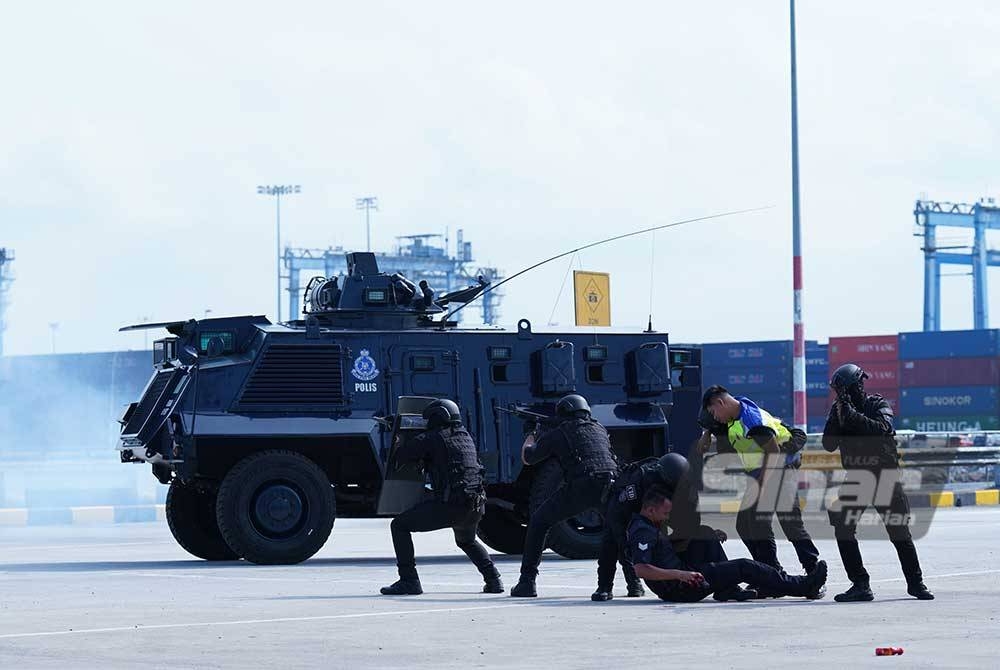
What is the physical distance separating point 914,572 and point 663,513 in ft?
5.62

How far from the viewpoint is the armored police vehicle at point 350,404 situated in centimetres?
1853

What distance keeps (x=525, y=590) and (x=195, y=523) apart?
6.61 m

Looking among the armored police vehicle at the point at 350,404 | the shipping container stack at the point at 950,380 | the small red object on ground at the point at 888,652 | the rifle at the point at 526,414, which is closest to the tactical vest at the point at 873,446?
the small red object on ground at the point at 888,652

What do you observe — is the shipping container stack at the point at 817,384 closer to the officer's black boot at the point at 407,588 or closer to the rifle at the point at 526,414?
the rifle at the point at 526,414

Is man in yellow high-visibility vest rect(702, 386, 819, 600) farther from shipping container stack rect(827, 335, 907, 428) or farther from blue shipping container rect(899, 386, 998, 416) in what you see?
shipping container stack rect(827, 335, 907, 428)

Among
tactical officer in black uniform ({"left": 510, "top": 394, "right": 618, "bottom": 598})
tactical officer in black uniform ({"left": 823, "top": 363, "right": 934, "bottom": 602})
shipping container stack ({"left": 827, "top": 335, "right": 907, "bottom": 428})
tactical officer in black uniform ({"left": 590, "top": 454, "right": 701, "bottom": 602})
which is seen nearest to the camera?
tactical officer in black uniform ({"left": 823, "top": 363, "right": 934, "bottom": 602})

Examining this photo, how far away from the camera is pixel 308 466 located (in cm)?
1861

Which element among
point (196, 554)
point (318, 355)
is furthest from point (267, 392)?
point (196, 554)

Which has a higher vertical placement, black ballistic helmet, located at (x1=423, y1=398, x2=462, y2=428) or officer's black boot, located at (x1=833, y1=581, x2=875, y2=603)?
black ballistic helmet, located at (x1=423, y1=398, x2=462, y2=428)

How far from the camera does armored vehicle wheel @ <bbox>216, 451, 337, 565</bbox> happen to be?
1828 centimetres

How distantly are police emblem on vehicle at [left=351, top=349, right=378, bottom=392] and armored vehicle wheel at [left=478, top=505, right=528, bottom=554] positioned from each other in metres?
2.01

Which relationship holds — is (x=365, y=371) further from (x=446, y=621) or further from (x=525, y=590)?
(x=446, y=621)

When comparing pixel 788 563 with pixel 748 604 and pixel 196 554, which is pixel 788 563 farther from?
pixel 196 554

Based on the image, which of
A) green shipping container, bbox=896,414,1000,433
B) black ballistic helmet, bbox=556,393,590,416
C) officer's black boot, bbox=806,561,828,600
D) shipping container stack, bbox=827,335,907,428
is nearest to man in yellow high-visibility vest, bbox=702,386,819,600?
officer's black boot, bbox=806,561,828,600
